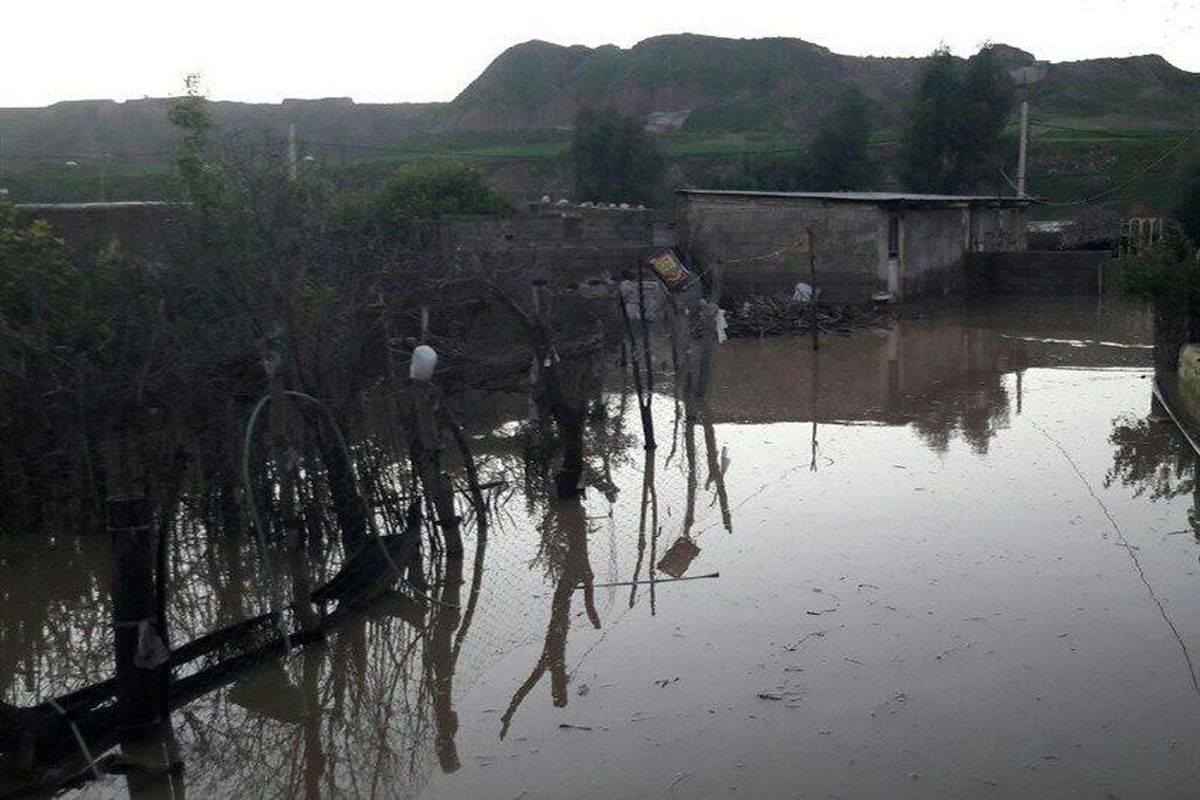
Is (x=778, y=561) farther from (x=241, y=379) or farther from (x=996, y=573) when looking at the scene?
(x=241, y=379)

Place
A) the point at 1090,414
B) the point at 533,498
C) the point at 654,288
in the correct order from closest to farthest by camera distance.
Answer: the point at 533,498 → the point at 1090,414 → the point at 654,288

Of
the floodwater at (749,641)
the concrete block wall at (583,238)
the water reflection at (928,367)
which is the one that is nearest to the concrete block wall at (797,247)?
the concrete block wall at (583,238)

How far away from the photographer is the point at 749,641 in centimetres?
759

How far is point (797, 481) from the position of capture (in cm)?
1177

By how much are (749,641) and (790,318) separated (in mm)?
16259

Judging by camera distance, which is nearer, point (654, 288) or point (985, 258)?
point (654, 288)

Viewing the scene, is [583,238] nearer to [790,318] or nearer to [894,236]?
[790,318]

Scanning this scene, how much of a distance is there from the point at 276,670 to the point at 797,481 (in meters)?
5.78

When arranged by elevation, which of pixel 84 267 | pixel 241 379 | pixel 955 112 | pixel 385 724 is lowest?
pixel 385 724

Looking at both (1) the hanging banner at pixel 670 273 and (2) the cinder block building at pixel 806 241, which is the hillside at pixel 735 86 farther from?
(1) the hanging banner at pixel 670 273

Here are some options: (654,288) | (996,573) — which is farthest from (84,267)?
(654,288)

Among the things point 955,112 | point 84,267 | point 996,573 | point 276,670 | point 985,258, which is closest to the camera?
point 276,670

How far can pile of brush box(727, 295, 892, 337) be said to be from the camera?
23.0 meters

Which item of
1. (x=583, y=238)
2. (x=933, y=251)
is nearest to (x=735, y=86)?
(x=933, y=251)
